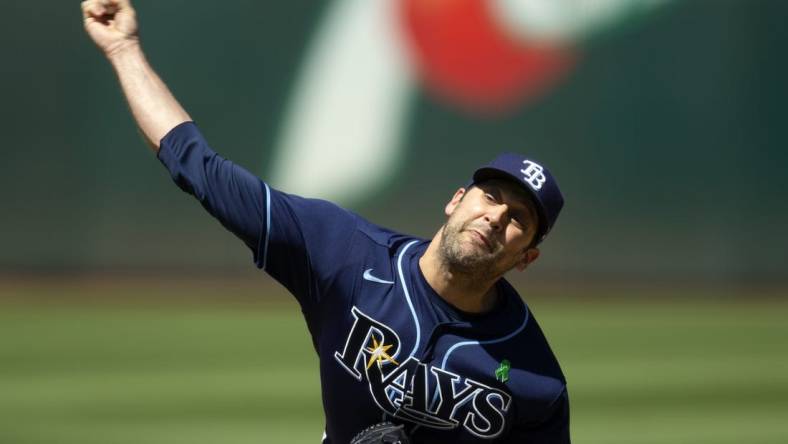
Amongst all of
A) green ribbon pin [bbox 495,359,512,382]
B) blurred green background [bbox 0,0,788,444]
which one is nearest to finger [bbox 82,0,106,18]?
green ribbon pin [bbox 495,359,512,382]

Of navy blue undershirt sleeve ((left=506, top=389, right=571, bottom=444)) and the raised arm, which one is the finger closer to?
the raised arm

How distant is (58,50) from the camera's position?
1211 centimetres

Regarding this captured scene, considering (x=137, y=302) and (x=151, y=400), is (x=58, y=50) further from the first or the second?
(x=151, y=400)

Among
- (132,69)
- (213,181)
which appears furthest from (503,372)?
(132,69)

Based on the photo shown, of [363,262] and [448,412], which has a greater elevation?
[363,262]

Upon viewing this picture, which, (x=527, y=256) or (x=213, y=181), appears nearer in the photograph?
(x=213, y=181)

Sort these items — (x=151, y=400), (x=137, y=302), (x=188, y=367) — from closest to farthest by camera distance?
(x=151, y=400) → (x=188, y=367) → (x=137, y=302)

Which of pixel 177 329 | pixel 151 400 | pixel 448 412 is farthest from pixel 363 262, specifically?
pixel 177 329

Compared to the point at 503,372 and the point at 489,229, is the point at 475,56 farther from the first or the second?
the point at 503,372

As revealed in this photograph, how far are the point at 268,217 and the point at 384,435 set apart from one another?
0.77m

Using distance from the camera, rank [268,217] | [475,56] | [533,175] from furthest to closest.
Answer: [475,56] → [533,175] → [268,217]

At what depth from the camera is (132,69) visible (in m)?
3.55

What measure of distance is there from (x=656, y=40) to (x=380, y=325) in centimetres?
973

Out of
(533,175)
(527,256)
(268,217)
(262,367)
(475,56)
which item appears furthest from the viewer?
(475,56)
